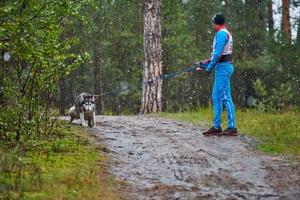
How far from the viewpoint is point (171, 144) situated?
8.16m

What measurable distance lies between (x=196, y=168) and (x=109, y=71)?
26.4 m

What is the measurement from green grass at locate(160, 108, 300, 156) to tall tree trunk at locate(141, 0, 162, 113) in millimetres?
1601

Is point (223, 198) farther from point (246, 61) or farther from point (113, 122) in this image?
point (246, 61)

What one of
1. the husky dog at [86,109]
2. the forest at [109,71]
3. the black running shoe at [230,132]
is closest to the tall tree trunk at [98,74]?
the forest at [109,71]

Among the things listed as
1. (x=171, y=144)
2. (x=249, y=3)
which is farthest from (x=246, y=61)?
(x=171, y=144)

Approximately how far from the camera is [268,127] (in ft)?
33.4

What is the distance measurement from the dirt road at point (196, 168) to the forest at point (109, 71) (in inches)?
17.6

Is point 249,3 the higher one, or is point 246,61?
point 249,3

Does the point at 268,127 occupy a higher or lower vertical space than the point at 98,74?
lower

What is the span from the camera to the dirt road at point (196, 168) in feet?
18.4

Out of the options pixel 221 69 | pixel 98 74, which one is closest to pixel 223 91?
pixel 221 69

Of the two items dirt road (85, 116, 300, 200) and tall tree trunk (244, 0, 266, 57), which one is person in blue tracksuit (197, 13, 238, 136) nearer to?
dirt road (85, 116, 300, 200)

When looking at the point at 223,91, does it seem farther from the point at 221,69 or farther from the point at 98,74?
the point at 98,74

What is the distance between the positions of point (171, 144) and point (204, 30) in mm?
24327
